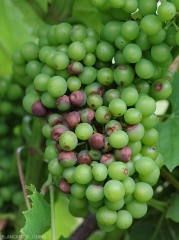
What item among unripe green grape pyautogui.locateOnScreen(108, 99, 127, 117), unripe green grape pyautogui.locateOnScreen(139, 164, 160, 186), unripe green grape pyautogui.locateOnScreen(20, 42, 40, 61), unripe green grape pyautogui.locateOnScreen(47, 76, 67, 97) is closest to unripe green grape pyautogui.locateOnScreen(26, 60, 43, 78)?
unripe green grape pyautogui.locateOnScreen(20, 42, 40, 61)

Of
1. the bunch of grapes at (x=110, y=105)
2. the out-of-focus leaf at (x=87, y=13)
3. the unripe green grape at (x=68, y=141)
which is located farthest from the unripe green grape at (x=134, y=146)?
the out-of-focus leaf at (x=87, y=13)

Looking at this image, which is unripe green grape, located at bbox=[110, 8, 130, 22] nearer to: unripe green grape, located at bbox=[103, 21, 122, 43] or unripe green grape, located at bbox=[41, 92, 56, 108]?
unripe green grape, located at bbox=[103, 21, 122, 43]

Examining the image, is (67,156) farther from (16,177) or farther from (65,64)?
(16,177)

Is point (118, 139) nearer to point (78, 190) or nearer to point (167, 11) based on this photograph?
point (78, 190)

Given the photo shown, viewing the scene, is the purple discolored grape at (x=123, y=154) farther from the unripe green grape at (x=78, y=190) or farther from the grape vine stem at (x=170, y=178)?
Answer: the grape vine stem at (x=170, y=178)

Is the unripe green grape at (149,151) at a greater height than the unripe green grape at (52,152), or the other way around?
the unripe green grape at (149,151)

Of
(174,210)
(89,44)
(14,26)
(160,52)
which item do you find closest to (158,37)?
(160,52)
